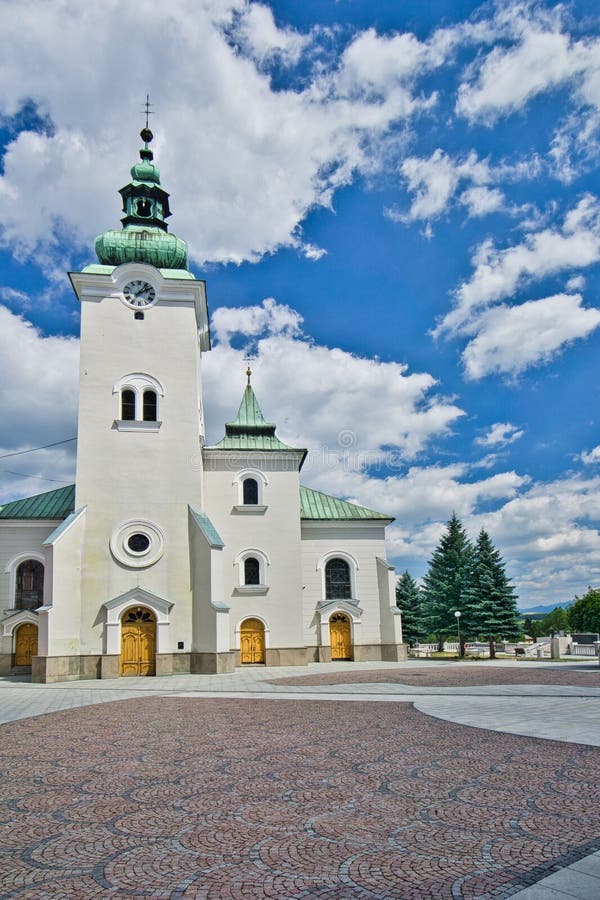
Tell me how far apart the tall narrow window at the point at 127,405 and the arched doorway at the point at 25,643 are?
32.0 ft

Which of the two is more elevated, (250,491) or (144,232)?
(144,232)

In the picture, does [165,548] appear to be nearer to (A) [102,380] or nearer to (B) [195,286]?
(A) [102,380]

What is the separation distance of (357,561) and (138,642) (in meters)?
11.7

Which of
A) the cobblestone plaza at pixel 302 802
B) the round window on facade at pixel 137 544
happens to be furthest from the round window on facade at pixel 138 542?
the cobblestone plaza at pixel 302 802

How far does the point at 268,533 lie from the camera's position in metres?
30.2

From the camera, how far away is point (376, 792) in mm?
6867

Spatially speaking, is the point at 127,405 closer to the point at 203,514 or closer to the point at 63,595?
the point at 203,514

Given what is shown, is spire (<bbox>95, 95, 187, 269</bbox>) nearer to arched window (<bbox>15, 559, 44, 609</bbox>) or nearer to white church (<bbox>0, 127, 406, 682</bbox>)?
white church (<bbox>0, 127, 406, 682</bbox>)

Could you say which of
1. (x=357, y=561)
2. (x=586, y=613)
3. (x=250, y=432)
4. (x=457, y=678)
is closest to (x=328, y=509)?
(x=357, y=561)

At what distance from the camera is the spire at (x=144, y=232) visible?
29391 mm

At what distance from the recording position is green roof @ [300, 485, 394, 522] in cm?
3278

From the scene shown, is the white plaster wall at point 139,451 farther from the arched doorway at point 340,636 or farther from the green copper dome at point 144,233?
the arched doorway at point 340,636

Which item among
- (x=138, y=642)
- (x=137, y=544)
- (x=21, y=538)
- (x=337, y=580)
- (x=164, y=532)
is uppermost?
(x=21, y=538)

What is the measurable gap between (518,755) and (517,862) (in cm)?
406
